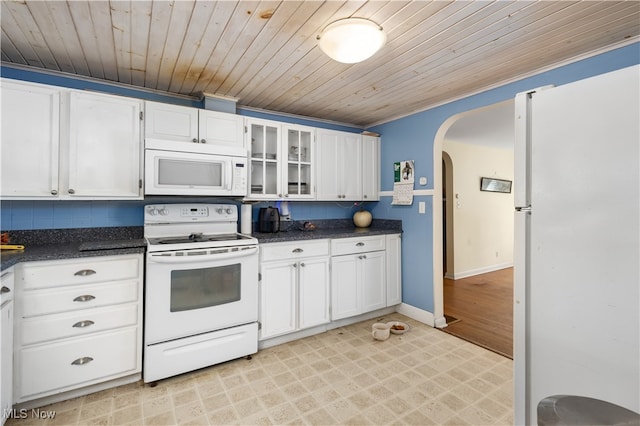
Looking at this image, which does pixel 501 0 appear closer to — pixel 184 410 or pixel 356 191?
pixel 356 191

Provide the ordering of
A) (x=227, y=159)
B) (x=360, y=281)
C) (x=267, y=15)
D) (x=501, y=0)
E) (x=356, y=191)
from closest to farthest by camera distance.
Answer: (x=501, y=0) → (x=267, y=15) → (x=227, y=159) → (x=360, y=281) → (x=356, y=191)

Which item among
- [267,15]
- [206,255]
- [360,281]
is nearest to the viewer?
[267,15]

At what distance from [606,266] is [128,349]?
258cm

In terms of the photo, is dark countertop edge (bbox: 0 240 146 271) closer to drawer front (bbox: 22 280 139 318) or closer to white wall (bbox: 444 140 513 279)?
drawer front (bbox: 22 280 139 318)

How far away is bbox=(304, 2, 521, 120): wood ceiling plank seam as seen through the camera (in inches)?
64.1

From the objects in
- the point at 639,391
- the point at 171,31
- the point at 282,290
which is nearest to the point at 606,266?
the point at 639,391

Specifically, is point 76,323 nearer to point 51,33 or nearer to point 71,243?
point 71,243

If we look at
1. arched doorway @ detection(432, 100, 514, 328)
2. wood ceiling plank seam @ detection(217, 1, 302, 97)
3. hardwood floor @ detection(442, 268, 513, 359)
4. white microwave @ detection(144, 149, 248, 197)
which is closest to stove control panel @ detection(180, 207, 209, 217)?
white microwave @ detection(144, 149, 248, 197)

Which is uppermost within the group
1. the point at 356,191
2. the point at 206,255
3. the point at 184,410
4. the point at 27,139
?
the point at 27,139

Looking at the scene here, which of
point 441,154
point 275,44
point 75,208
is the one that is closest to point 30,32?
point 75,208

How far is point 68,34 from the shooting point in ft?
6.07

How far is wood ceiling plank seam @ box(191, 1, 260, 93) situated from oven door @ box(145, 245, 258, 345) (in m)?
1.36

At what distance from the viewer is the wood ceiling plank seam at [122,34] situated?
5.28 feet

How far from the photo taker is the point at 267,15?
1.66 metres
